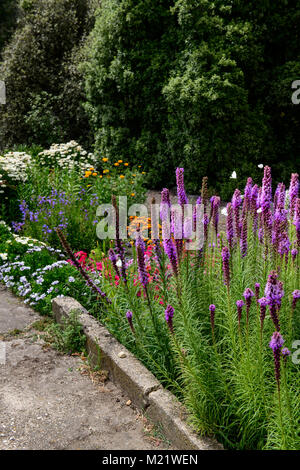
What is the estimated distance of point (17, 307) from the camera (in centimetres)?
519

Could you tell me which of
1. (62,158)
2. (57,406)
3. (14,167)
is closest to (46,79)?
(62,158)

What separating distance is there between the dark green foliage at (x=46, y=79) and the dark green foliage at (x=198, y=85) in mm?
1520

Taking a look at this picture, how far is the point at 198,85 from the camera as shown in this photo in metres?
7.87

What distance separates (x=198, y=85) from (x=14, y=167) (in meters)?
3.07

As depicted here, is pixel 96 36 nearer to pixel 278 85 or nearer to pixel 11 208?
pixel 278 85

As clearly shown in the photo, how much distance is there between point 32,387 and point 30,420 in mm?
414

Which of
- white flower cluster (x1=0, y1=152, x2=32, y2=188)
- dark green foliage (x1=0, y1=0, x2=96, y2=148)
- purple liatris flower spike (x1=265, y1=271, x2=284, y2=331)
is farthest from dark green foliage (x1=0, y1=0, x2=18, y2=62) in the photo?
purple liatris flower spike (x1=265, y1=271, x2=284, y2=331)

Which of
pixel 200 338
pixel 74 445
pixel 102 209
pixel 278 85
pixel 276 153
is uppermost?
pixel 278 85

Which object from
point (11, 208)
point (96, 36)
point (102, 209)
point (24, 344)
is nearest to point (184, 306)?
point (24, 344)

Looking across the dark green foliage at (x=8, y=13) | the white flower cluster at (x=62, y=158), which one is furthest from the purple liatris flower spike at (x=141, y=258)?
the dark green foliage at (x=8, y=13)

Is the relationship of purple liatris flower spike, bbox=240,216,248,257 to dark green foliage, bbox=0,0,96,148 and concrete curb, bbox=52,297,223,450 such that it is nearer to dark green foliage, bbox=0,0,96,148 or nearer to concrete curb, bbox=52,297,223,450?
concrete curb, bbox=52,297,223,450

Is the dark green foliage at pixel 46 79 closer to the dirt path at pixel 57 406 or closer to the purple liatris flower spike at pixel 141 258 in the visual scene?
the dirt path at pixel 57 406

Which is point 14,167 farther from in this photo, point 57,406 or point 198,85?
point 57,406
